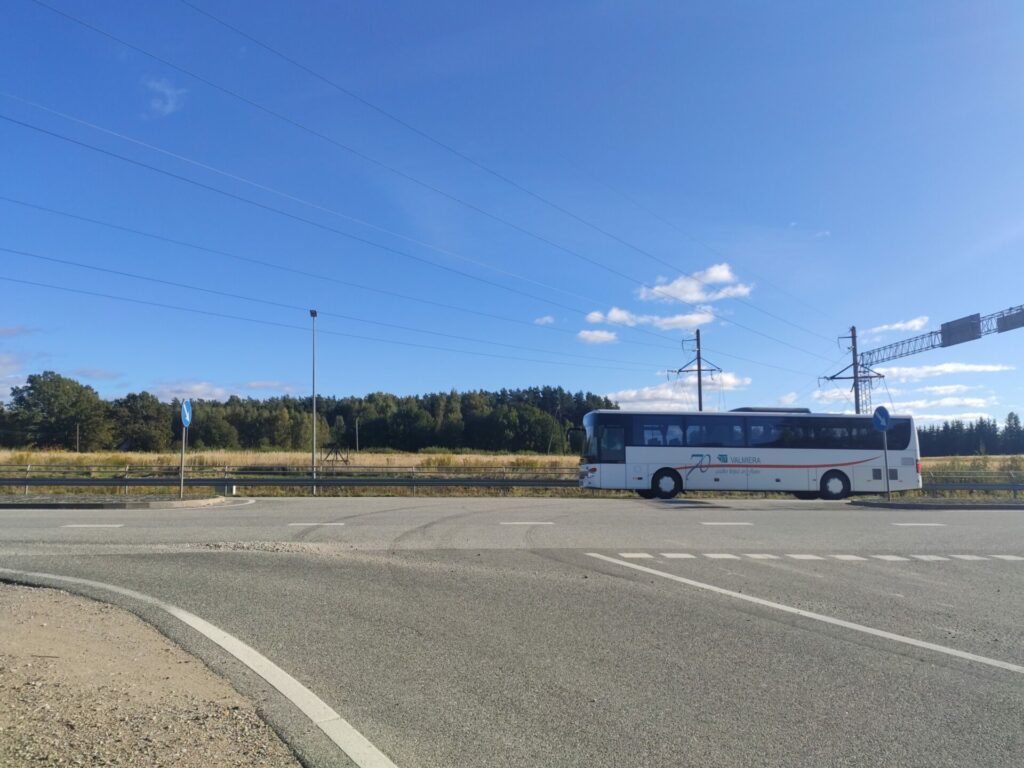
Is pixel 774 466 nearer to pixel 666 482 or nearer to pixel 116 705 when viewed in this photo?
pixel 666 482

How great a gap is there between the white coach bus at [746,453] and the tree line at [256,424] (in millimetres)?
63037

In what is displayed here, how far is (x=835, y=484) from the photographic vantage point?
2689 centimetres

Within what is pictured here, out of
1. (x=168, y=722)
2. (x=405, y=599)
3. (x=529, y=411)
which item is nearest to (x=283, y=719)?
(x=168, y=722)

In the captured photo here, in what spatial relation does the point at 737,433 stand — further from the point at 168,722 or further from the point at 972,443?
the point at 972,443

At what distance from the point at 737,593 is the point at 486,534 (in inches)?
257

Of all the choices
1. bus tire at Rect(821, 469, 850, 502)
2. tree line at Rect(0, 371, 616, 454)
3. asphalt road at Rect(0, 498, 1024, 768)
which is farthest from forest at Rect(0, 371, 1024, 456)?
asphalt road at Rect(0, 498, 1024, 768)

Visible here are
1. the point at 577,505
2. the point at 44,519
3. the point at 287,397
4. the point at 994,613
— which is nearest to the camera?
the point at 994,613

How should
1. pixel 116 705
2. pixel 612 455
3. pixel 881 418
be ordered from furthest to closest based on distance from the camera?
pixel 612 455 < pixel 881 418 < pixel 116 705

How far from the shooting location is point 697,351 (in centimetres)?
4559

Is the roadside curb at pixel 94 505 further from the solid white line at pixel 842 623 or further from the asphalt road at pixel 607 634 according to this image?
the solid white line at pixel 842 623

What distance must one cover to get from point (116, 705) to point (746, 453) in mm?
24438

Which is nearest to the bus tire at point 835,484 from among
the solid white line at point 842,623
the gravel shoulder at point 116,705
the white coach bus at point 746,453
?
the white coach bus at point 746,453

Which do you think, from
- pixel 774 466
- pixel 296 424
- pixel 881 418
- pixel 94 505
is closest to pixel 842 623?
pixel 881 418

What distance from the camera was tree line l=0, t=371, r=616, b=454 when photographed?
9662 centimetres
